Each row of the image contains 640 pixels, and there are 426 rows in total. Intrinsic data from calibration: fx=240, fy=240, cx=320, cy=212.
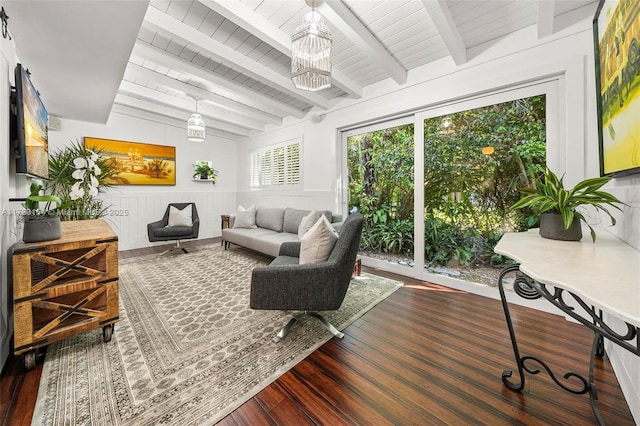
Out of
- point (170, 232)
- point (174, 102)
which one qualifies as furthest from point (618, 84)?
point (170, 232)

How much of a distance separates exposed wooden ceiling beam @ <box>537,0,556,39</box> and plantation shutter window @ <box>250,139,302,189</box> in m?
3.38

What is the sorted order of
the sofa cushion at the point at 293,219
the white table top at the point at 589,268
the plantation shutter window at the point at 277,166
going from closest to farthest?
the white table top at the point at 589,268 < the sofa cushion at the point at 293,219 < the plantation shutter window at the point at 277,166

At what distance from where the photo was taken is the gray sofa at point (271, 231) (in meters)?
3.56

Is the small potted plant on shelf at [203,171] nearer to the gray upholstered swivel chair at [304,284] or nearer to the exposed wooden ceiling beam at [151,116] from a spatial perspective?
the exposed wooden ceiling beam at [151,116]

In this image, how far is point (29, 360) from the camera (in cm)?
146

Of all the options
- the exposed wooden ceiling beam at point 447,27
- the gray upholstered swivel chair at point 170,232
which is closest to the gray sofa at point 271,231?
the gray upholstered swivel chair at point 170,232

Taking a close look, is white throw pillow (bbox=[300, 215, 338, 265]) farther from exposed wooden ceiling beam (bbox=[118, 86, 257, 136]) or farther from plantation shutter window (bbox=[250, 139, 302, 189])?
exposed wooden ceiling beam (bbox=[118, 86, 257, 136])

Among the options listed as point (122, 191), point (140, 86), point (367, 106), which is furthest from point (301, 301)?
point (122, 191)

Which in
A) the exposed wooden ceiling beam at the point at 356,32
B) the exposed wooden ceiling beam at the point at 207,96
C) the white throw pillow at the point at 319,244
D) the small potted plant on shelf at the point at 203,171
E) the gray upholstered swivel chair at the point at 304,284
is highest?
the exposed wooden ceiling beam at the point at 207,96

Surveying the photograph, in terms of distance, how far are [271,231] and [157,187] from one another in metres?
2.78

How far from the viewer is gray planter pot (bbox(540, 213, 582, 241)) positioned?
4.11 ft

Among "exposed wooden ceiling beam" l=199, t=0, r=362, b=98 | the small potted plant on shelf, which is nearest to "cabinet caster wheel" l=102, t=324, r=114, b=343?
"exposed wooden ceiling beam" l=199, t=0, r=362, b=98

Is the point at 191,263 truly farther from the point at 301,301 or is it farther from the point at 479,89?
the point at 479,89

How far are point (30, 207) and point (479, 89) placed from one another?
3.90 m
